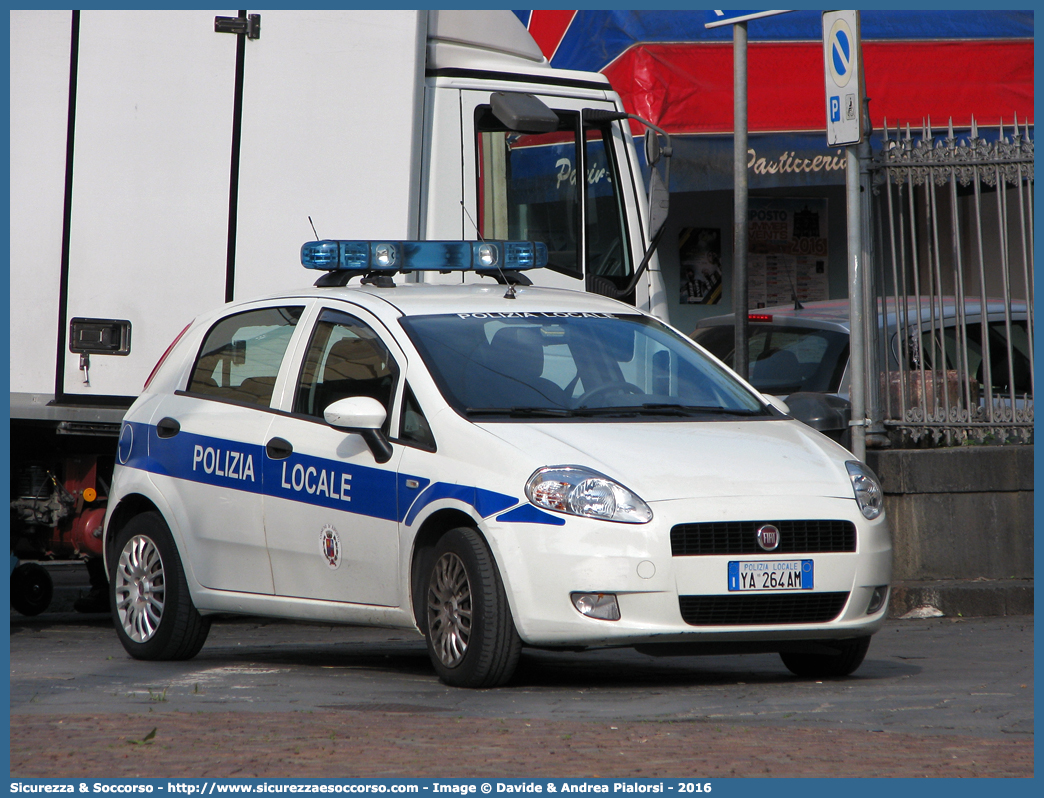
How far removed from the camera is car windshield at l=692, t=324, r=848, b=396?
1041 cm

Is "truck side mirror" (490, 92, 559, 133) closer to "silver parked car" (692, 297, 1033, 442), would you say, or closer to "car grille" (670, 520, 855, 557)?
"silver parked car" (692, 297, 1033, 442)

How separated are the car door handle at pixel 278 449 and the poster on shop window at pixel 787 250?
1112 cm

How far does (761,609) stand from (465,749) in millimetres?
1683

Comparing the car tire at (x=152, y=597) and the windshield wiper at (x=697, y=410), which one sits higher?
the windshield wiper at (x=697, y=410)

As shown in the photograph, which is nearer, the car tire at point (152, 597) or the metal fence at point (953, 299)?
the car tire at point (152, 597)

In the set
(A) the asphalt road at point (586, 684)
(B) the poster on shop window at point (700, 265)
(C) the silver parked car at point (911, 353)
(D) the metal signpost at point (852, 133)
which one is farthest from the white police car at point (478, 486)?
(B) the poster on shop window at point (700, 265)

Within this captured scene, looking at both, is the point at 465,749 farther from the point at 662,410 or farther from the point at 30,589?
the point at 30,589

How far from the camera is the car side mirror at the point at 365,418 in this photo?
6.59 meters

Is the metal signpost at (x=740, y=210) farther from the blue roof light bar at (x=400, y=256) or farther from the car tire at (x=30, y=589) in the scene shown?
the car tire at (x=30, y=589)

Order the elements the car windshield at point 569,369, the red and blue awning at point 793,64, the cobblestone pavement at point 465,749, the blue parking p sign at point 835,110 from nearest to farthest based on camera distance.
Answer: the cobblestone pavement at point 465,749
the car windshield at point 569,369
the blue parking p sign at point 835,110
the red and blue awning at point 793,64

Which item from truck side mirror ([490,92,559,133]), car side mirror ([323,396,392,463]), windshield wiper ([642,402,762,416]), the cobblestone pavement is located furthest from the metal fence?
the cobblestone pavement

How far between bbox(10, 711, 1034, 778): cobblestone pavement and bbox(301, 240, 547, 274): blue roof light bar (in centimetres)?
258

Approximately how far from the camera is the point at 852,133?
970 centimetres

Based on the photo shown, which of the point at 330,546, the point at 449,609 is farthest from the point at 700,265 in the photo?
the point at 449,609
